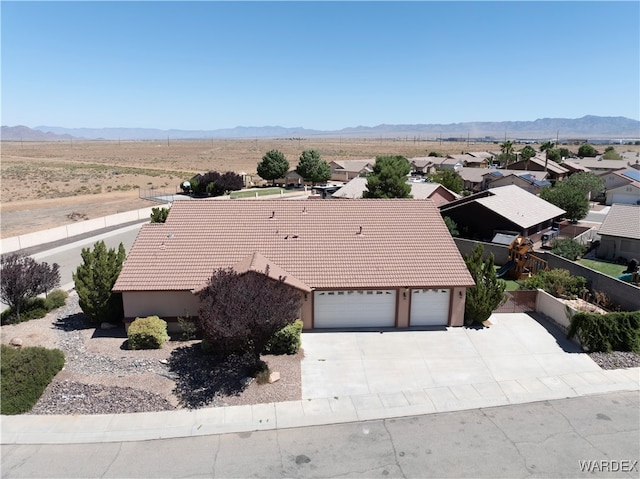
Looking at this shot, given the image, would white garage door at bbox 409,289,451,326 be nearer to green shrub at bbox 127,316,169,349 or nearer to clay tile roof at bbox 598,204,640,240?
green shrub at bbox 127,316,169,349

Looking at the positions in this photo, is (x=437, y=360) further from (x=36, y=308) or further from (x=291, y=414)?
(x=36, y=308)

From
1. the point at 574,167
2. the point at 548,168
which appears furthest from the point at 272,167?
the point at 574,167

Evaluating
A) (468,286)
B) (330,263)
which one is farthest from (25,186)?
(468,286)

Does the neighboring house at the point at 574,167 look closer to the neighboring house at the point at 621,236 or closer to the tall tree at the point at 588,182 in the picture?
the tall tree at the point at 588,182

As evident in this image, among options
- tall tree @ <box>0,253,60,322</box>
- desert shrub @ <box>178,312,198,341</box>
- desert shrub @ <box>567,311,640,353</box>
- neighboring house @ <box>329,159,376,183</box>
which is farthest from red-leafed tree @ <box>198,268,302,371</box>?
neighboring house @ <box>329,159,376,183</box>

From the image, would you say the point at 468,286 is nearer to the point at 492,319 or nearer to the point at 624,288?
the point at 492,319

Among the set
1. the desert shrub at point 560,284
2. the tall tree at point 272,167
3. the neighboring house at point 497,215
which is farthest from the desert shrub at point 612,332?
the tall tree at point 272,167
